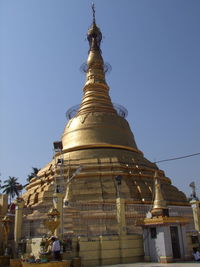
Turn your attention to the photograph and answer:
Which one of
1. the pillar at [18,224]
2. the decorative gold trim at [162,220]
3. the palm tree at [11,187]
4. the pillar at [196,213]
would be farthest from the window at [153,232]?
the palm tree at [11,187]

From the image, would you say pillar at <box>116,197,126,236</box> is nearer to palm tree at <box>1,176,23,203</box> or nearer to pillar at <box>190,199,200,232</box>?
pillar at <box>190,199,200,232</box>

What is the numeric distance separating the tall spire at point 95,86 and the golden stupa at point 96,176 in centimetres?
12

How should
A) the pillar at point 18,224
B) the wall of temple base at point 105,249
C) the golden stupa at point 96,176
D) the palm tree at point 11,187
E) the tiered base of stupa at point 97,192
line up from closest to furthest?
the wall of temple base at point 105,249 → the pillar at point 18,224 → the tiered base of stupa at point 97,192 → the golden stupa at point 96,176 → the palm tree at point 11,187

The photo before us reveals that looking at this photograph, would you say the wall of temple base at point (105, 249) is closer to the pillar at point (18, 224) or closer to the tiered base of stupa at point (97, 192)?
the pillar at point (18, 224)

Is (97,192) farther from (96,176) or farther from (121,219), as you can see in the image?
(121,219)

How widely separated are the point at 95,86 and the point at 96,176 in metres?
14.8

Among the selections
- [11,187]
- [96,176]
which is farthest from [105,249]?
[11,187]

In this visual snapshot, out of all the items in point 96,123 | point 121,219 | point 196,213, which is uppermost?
point 96,123

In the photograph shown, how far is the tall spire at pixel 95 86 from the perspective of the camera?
3438cm

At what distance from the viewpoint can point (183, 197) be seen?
2847 cm

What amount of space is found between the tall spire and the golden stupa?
0.38 feet

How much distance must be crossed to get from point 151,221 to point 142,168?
448 inches

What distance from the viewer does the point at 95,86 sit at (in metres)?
36.7

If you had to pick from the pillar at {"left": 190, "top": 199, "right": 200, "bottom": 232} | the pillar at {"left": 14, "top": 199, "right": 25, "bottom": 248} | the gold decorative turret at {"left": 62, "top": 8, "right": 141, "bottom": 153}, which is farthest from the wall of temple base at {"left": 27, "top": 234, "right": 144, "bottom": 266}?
the gold decorative turret at {"left": 62, "top": 8, "right": 141, "bottom": 153}
